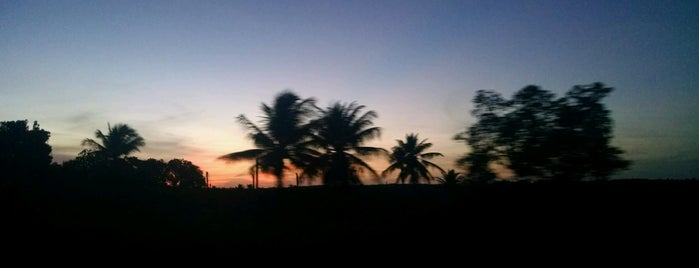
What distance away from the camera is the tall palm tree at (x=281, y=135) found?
18.2 m

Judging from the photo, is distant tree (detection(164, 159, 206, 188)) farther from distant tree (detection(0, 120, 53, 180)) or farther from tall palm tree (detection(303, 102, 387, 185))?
tall palm tree (detection(303, 102, 387, 185))

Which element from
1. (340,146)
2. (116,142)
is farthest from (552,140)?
(116,142)

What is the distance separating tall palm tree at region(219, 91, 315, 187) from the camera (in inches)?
717

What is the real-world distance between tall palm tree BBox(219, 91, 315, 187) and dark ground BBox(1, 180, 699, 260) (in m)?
4.52

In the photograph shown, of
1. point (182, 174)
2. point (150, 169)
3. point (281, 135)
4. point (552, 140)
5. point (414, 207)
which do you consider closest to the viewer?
point (552, 140)

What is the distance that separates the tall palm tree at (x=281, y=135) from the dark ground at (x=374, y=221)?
4519 mm

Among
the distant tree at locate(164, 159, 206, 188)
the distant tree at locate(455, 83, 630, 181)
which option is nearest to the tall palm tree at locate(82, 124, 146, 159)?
the distant tree at locate(164, 159, 206, 188)

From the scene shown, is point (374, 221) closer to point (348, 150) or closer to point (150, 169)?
point (348, 150)

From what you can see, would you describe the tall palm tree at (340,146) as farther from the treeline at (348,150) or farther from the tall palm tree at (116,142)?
the tall palm tree at (116,142)

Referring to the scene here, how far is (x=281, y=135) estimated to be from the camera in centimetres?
1827

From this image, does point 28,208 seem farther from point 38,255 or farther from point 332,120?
point 332,120

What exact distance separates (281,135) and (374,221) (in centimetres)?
762

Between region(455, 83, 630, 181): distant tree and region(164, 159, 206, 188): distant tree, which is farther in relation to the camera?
region(164, 159, 206, 188): distant tree

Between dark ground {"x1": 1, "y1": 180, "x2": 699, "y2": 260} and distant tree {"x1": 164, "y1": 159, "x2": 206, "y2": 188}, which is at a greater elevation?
distant tree {"x1": 164, "y1": 159, "x2": 206, "y2": 188}
